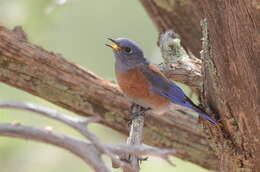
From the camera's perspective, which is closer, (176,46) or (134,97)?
(176,46)

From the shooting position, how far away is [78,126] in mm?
3102

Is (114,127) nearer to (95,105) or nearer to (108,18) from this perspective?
(95,105)

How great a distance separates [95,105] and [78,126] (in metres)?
3.04

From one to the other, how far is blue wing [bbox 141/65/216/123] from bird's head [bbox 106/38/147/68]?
6.2 inches

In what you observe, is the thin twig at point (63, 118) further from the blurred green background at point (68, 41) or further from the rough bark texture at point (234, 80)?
the blurred green background at point (68, 41)

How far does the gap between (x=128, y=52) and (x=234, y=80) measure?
188 cm

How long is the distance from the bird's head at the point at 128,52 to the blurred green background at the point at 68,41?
2.21ft

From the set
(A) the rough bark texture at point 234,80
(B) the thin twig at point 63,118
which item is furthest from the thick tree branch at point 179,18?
(B) the thin twig at point 63,118

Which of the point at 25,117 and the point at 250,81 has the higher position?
the point at 25,117

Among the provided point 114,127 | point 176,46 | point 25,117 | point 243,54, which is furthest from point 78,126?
point 25,117

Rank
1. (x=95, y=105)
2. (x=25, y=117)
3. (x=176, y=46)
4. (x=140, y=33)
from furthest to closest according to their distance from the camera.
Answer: (x=140, y=33)
(x=25, y=117)
(x=95, y=105)
(x=176, y=46)

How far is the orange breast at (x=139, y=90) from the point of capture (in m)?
6.16

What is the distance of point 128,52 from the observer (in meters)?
6.48

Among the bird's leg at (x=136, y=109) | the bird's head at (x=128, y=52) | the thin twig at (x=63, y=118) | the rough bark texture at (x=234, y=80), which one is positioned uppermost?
the bird's head at (x=128, y=52)
